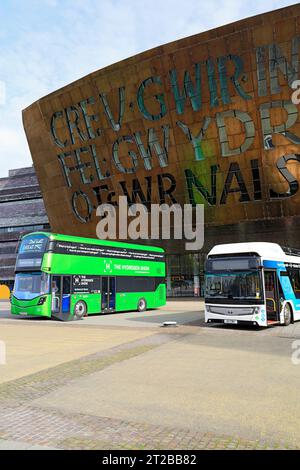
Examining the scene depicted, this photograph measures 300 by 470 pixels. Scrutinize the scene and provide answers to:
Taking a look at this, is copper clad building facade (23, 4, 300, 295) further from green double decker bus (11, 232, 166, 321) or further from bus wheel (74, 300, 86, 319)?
bus wheel (74, 300, 86, 319)

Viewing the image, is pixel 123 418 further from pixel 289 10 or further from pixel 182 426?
pixel 289 10

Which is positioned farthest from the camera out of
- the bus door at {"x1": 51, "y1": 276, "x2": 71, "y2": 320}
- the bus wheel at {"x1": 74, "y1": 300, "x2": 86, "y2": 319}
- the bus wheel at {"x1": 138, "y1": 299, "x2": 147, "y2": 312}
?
the bus wheel at {"x1": 138, "y1": 299, "x2": 147, "y2": 312}

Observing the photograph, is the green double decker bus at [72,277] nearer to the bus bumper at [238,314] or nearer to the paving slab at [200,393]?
the bus bumper at [238,314]

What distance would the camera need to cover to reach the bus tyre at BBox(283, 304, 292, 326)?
1760 centimetres

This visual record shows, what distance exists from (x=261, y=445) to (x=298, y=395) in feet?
8.26

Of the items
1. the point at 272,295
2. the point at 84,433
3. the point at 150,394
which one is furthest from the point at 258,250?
the point at 84,433

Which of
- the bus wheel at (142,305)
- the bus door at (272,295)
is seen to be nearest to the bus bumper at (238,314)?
the bus door at (272,295)

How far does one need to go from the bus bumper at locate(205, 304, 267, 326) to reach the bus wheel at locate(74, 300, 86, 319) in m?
8.01

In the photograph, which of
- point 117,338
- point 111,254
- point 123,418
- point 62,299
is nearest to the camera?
point 123,418

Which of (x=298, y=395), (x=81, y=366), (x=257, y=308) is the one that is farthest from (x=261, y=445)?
(x=257, y=308)

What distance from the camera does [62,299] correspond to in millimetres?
21109

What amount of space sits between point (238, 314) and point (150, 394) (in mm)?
9774

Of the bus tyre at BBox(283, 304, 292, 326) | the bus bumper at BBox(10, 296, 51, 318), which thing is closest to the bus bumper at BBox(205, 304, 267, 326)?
the bus tyre at BBox(283, 304, 292, 326)

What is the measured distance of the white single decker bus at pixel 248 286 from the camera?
52.3 feet
